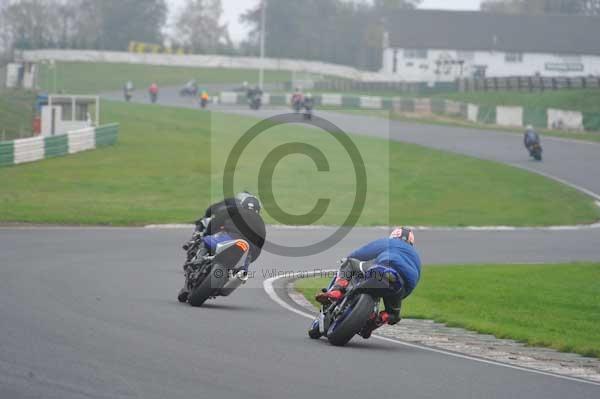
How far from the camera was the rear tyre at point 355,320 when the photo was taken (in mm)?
9094

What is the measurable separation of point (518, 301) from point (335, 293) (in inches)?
184

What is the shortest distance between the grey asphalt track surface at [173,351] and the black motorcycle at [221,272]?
0.22 m

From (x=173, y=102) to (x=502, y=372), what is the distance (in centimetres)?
6317

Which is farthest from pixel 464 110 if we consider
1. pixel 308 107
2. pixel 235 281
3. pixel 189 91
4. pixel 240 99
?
pixel 235 281

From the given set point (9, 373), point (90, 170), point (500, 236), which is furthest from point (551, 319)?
point (90, 170)

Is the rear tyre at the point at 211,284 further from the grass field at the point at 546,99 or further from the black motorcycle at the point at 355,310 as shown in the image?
the grass field at the point at 546,99

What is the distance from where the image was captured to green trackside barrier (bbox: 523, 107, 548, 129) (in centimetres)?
5225

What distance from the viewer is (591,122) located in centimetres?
5016

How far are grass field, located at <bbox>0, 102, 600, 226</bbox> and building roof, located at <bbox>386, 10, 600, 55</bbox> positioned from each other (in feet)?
196

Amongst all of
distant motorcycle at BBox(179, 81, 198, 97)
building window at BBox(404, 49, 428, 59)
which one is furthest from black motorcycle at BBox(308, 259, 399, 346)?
building window at BBox(404, 49, 428, 59)

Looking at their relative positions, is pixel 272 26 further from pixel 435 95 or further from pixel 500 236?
pixel 500 236

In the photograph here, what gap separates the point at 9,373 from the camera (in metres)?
7.00

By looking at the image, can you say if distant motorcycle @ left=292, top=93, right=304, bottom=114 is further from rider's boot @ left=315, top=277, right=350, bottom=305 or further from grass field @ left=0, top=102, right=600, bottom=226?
rider's boot @ left=315, top=277, right=350, bottom=305

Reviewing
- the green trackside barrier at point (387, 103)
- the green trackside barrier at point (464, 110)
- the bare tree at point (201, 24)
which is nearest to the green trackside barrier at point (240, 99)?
the green trackside barrier at point (387, 103)
